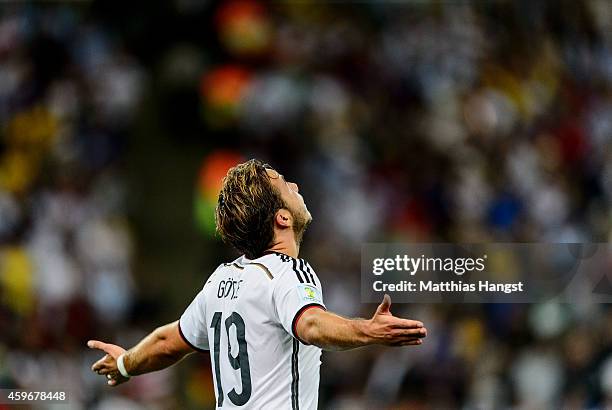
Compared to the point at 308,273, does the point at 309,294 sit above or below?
below

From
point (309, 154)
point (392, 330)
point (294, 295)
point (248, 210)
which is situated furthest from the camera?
point (309, 154)

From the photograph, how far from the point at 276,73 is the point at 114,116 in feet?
5.44

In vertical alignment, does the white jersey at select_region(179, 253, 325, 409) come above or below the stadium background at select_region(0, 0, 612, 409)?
below

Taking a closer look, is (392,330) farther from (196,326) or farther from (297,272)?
(196,326)

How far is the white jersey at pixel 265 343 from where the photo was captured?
3859 mm

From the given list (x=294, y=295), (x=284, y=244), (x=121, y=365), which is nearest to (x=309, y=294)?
(x=294, y=295)

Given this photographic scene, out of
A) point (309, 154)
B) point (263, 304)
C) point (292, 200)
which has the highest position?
point (309, 154)

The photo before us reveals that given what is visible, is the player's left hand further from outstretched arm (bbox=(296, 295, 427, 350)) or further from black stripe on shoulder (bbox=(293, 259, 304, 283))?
outstretched arm (bbox=(296, 295, 427, 350))

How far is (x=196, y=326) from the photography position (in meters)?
4.34

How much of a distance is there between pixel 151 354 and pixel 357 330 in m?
1.30

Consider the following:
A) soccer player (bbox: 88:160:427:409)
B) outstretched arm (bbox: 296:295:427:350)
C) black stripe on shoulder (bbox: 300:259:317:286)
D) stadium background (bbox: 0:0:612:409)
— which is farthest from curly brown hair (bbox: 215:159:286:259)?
stadium background (bbox: 0:0:612:409)

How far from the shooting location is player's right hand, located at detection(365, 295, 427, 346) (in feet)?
11.0

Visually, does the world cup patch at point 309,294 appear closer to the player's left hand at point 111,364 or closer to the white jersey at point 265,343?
the white jersey at point 265,343

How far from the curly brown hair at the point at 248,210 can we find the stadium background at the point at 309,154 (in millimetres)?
3997
